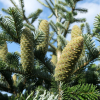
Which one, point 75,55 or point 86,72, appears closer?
point 75,55

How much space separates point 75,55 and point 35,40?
315 mm

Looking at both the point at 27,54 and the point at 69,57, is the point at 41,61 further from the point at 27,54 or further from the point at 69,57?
the point at 69,57

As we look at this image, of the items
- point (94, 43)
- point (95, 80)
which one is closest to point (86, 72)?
point (95, 80)

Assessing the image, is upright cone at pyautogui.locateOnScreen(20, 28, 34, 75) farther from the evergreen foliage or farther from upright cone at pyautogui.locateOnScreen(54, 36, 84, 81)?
upright cone at pyautogui.locateOnScreen(54, 36, 84, 81)

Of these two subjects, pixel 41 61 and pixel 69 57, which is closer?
pixel 69 57

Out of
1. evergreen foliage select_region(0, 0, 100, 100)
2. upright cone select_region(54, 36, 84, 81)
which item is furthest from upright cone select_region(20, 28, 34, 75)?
→ upright cone select_region(54, 36, 84, 81)

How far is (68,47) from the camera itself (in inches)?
26.1

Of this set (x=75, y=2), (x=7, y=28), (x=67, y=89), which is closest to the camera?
(x=67, y=89)

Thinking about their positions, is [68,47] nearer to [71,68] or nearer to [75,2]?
[71,68]

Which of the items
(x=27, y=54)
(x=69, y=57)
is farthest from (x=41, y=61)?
(x=69, y=57)

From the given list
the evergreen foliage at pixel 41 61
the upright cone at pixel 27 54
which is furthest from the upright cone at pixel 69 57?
the upright cone at pixel 27 54

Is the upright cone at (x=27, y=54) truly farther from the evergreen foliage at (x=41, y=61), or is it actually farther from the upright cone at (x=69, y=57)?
the upright cone at (x=69, y=57)

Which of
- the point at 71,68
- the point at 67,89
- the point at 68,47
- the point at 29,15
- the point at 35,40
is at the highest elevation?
the point at 29,15

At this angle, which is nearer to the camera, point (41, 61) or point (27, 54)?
point (27, 54)
